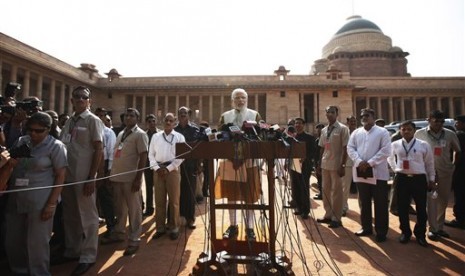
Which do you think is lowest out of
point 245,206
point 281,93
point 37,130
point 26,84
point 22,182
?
point 245,206

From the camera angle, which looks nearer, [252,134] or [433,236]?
[252,134]

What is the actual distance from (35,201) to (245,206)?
2243 mm

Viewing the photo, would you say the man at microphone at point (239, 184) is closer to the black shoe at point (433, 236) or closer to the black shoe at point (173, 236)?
the black shoe at point (173, 236)

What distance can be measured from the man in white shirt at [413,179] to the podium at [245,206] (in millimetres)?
2625

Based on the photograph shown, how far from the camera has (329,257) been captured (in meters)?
3.65

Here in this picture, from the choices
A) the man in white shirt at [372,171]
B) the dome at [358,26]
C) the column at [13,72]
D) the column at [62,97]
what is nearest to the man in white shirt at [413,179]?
the man in white shirt at [372,171]

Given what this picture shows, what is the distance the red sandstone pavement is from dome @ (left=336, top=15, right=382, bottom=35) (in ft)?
167

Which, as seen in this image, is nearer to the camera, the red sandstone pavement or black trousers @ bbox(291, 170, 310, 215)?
the red sandstone pavement

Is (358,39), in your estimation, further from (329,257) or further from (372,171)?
(329,257)

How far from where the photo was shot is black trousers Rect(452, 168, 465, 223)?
17.0 feet

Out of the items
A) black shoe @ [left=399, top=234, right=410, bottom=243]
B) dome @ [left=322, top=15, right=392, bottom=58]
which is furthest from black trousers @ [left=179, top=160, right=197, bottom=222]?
dome @ [left=322, top=15, right=392, bottom=58]

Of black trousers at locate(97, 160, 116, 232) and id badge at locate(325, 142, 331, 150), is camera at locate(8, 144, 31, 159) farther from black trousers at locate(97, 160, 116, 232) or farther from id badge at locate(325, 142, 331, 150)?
id badge at locate(325, 142, 331, 150)

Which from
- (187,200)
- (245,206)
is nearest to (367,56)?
(187,200)

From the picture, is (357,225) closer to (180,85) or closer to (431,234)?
(431,234)
